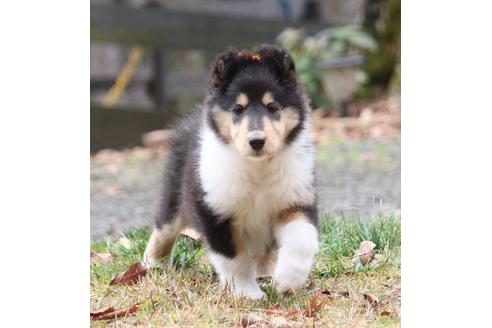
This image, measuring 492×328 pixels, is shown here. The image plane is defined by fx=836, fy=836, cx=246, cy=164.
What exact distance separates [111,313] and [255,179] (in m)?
0.83

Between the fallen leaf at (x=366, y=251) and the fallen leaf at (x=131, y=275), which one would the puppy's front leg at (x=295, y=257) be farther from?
the fallen leaf at (x=131, y=275)

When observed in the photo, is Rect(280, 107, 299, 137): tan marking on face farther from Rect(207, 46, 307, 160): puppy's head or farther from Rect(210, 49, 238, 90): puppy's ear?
Rect(210, 49, 238, 90): puppy's ear

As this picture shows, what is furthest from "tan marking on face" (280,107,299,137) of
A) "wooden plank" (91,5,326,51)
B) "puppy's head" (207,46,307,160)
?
"wooden plank" (91,5,326,51)

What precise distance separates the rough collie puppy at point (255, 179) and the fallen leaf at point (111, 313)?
18.1 inches

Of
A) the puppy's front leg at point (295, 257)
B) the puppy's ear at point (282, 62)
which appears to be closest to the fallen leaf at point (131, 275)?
the puppy's front leg at point (295, 257)

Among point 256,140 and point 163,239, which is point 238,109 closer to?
point 256,140

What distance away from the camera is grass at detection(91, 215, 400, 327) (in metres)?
3.27

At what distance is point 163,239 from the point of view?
4.19m


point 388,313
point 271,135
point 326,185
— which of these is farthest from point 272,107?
point 326,185

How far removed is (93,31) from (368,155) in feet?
9.70

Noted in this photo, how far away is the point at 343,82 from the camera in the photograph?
925 cm

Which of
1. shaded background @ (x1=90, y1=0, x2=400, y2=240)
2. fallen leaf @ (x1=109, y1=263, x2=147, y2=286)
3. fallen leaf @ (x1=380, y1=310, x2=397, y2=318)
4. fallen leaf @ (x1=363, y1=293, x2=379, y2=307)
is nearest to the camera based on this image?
fallen leaf @ (x1=380, y1=310, x2=397, y2=318)

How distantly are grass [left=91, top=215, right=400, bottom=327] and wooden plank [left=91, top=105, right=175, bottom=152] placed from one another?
14.0 feet
